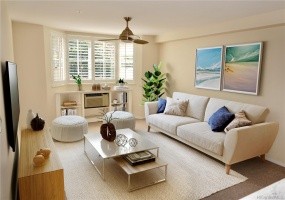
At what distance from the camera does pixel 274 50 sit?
331cm

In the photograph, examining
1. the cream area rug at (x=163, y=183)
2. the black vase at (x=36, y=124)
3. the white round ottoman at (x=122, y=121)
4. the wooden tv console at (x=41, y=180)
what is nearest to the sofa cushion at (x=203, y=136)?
the cream area rug at (x=163, y=183)

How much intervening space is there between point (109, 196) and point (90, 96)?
131 inches

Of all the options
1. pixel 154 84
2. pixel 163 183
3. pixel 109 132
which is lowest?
pixel 163 183

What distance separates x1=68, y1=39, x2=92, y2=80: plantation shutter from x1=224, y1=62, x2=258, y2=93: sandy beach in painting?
11.3 ft

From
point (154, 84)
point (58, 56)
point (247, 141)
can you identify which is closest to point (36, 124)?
point (58, 56)

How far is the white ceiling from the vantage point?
2.77 metres

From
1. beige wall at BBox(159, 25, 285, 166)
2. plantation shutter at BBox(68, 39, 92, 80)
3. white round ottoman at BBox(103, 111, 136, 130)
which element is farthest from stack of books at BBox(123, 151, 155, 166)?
plantation shutter at BBox(68, 39, 92, 80)

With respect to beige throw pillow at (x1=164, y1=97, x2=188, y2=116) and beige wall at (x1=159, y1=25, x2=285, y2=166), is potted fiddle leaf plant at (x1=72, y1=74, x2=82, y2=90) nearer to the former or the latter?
beige throw pillow at (x1=164, y1=97, x2=188, y2=116)

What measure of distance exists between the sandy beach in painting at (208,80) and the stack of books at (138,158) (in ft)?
7.52

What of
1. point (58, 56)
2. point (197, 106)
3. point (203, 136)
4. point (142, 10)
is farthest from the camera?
point (58, 56)

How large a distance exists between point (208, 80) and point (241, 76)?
0.79 meters

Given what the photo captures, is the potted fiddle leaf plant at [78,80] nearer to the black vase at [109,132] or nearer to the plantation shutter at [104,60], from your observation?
the plantation shutter at [104,60]

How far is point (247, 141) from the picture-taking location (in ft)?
9.71

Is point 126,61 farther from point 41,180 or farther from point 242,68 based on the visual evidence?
point 41,180
